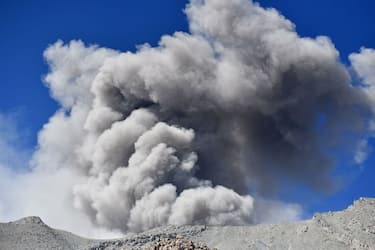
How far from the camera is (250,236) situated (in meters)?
140

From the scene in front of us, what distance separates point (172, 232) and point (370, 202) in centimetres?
4397

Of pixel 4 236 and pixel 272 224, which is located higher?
pixel 272 224

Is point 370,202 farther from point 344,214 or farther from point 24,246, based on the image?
point 24,246

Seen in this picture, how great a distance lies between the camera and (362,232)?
A: 5477 inches

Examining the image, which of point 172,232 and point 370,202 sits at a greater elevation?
point 370,202

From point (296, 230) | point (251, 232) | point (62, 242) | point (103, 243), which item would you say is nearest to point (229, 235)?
point (251, 232)

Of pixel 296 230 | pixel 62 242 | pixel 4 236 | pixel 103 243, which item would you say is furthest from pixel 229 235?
pixel 4 236

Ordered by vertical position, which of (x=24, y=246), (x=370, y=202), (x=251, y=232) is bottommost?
(x=24, y=246)

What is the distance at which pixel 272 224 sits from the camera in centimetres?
14388

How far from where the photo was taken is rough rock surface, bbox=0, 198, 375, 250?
446 feet

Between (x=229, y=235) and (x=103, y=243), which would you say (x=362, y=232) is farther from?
(x=103, y=243)

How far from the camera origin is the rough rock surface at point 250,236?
136000 millimetres

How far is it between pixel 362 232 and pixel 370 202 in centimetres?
1393

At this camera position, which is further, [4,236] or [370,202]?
[370,202]
